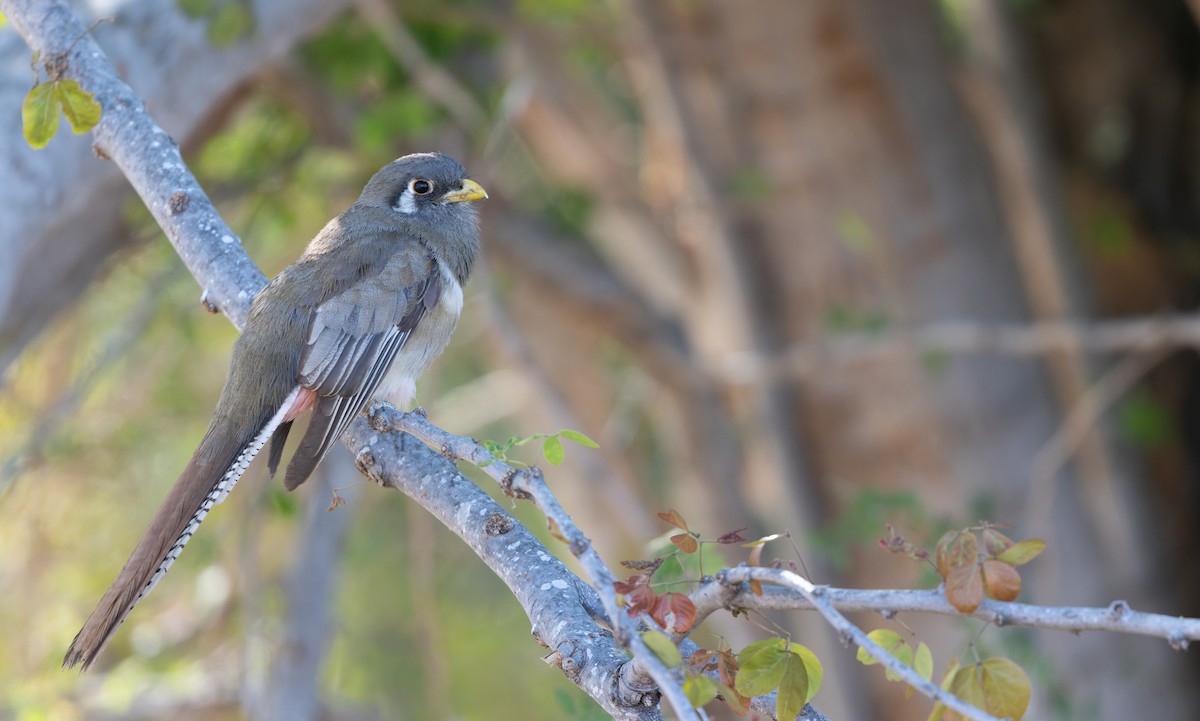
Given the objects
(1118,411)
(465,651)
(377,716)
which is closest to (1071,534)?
(1118,411)

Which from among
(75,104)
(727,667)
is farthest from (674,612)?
(75,104)

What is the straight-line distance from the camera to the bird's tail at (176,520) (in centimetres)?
Result: 241

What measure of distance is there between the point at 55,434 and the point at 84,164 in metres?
2.22

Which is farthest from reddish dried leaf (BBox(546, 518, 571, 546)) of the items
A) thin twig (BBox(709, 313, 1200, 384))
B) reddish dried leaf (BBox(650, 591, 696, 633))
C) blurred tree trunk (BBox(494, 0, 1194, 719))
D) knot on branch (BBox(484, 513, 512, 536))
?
blurred tree trunk (BBox(494, 0, 1194, 719))

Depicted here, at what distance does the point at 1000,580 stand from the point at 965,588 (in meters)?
0.06

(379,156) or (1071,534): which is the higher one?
(379,156)

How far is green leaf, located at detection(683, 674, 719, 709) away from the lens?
68.5 inches

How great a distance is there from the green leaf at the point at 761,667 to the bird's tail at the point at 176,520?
1.24 metres

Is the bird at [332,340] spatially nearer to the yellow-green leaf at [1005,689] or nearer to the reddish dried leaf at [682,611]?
the reddish dried leaf at [682,611]

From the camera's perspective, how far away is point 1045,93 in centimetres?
745

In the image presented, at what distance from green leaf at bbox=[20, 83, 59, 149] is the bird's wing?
3.06 ft

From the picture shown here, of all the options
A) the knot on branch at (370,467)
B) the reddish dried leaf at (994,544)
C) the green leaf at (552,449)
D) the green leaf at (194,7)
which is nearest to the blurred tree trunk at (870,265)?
the green leaf at (194,7)

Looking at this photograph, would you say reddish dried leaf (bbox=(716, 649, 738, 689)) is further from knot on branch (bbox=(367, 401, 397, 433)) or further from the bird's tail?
the bird's tail

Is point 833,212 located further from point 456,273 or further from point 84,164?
point 84,164
